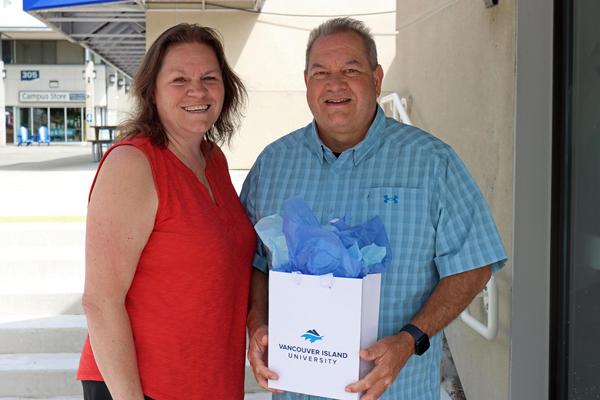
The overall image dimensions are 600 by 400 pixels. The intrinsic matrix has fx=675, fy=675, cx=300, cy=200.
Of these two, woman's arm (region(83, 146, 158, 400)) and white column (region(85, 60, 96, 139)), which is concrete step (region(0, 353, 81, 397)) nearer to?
woman's arm (region(83, 146, 158, 400))

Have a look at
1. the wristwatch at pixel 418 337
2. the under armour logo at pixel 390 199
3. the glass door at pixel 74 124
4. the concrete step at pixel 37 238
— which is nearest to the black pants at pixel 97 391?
the wristwatch at pixel 418 337

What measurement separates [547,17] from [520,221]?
0.80 m

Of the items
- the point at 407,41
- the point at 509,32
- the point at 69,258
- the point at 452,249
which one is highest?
the point at 407,41

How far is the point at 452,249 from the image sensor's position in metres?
1.76

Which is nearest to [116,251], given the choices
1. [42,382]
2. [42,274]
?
[42,382]

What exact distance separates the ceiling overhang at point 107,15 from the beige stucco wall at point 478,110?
583 centimetres

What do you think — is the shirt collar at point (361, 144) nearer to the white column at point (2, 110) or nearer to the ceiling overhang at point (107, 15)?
the ceiling overhang at point (107, 15)

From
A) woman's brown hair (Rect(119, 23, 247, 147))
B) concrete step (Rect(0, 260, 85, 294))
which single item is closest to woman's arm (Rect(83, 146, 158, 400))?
woman's brown hair (Rect(119, 23, 247, 147))

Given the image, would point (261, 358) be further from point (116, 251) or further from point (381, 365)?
point (116, 251)

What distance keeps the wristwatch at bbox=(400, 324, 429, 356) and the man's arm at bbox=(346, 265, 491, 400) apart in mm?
13

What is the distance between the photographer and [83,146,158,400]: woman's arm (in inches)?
64.4

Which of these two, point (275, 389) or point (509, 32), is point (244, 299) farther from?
point (509, 32)

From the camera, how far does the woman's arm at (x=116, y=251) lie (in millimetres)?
1637

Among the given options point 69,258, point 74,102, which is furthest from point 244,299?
point 74,102
